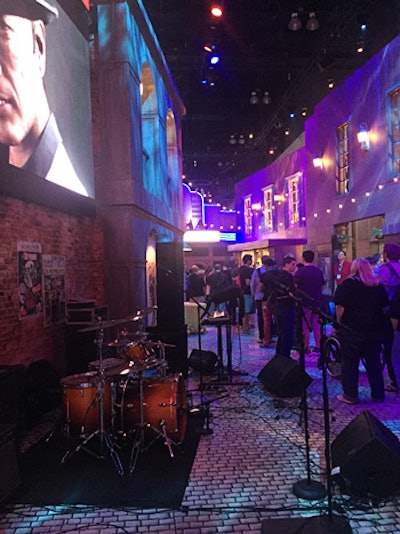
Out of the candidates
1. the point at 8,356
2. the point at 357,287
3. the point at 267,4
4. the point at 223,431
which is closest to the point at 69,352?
the point at 8,356

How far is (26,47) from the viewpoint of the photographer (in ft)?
17.9

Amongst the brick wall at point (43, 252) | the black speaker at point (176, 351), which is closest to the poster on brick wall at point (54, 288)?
the brick wall at point (43, 252)

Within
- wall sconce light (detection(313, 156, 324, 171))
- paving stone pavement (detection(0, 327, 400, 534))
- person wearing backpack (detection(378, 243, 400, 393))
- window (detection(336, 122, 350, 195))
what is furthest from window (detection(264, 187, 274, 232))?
paving stone pavement (detection(0, 327, 400, 534))

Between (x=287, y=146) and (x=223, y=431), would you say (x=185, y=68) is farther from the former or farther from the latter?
(x=223, y=431)

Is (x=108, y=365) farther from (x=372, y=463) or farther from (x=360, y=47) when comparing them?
(x=360, y=47)

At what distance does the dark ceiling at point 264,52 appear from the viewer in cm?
1122

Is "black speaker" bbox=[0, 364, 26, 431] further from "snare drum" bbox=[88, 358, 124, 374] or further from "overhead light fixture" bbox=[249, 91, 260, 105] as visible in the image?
"overhead light fixture" bbox=[249, 91, 260, 105]

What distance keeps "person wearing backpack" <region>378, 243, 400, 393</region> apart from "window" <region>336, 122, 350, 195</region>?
6712 mm

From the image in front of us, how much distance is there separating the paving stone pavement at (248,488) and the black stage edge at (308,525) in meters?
0.08

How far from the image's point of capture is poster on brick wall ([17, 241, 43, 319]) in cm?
530

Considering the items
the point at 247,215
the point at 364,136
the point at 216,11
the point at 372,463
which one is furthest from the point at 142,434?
the point at 247,215

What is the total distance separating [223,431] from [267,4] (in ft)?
35.9

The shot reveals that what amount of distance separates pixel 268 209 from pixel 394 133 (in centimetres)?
1024

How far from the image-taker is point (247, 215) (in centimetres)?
2300
